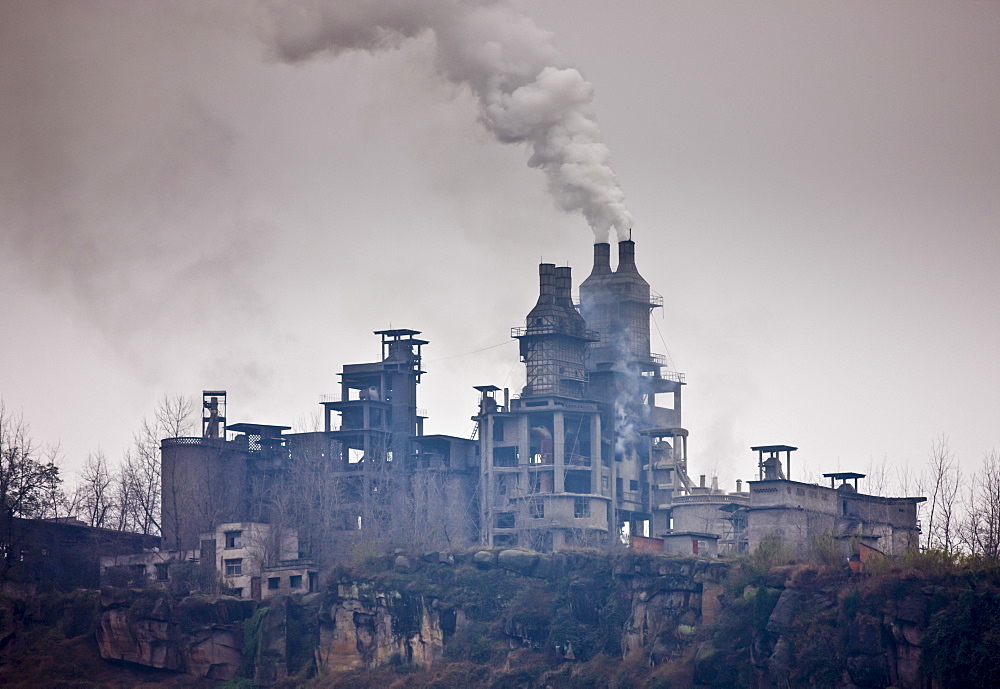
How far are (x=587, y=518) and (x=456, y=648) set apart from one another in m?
18.3

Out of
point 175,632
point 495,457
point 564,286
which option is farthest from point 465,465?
point 175,632

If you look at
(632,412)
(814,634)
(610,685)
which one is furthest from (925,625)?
(632,412)

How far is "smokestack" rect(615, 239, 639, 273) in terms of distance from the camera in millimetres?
125062

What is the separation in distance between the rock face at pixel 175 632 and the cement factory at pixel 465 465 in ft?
9.49

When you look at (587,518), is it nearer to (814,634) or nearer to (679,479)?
(679,479)

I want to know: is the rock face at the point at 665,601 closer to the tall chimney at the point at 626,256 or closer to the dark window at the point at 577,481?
the dark window at the point at 577,481

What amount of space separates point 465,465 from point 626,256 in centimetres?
1686

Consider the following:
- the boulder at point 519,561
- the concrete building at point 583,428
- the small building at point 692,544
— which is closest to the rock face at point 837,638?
the small building at point 692,544

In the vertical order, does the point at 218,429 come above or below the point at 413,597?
above

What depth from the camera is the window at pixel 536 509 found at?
4616 inches

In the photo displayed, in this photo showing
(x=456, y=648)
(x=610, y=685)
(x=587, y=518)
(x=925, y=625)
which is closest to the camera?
(x=925, y=625)

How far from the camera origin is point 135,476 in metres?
121

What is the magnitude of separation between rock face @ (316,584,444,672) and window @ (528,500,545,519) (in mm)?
16015

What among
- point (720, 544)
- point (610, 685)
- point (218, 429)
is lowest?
point (610, 685)
